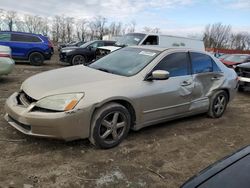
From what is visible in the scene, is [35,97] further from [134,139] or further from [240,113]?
[240,113]

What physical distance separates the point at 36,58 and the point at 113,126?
38.5 ft

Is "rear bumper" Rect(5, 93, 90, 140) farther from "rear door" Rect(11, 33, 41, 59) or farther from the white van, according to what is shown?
"rear door" Rect(11, 33, 41, 59)

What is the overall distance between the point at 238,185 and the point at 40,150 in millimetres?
2848

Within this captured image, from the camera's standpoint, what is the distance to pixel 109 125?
418 centimetres

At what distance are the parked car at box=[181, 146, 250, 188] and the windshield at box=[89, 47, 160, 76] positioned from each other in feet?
8.51

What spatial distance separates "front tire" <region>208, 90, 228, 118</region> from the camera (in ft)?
19.6

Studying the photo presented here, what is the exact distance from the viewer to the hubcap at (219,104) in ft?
20.0

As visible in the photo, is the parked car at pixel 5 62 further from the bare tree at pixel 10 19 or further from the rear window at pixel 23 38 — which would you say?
the bare tree at pixel 10 19

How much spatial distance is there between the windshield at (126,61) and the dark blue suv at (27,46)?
10290 mm

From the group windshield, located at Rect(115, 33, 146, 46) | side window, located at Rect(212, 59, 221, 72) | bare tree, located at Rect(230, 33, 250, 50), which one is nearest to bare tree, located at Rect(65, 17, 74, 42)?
bare tree, located at Rect(230, 33, 250, 50)

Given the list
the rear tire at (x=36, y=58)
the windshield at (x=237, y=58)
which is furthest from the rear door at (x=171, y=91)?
the rear tire at (x=36, y=58)

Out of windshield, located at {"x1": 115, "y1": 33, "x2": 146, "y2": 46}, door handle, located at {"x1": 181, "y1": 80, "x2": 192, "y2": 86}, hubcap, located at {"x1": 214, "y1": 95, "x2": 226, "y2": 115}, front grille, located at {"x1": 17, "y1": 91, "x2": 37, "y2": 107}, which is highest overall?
windshield, located at {"x1": 115, "y1": 33, "x2": 146, "y2": 46}

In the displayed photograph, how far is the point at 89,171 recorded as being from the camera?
140 inches

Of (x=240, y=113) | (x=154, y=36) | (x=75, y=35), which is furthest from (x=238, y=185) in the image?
(x=75, y=35)
